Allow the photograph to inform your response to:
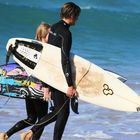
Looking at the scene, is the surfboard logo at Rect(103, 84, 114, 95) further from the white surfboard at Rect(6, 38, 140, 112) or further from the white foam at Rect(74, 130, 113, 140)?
the white foam at Rect(74, 130, 113, 140)

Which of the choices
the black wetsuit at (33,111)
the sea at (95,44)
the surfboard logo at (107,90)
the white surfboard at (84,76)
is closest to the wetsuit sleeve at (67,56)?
the white surfboard at (84,76)

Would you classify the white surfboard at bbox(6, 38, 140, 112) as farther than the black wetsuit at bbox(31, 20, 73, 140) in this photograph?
Yes

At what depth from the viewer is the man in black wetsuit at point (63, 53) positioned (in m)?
5.83

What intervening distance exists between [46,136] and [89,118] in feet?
3.66

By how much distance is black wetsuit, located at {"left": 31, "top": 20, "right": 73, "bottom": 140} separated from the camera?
5.83 metres

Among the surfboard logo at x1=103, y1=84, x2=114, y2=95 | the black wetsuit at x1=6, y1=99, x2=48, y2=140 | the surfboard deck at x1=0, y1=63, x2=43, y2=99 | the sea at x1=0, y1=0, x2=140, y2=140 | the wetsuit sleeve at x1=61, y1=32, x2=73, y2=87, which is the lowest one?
the sea at x1=0, y1=0, x2=140, y2=140

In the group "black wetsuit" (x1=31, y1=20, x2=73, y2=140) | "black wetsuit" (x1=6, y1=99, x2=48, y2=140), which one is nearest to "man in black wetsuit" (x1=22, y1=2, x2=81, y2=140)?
"black wetsuit" (x1=31, y1=20, x2=73, y2=140)

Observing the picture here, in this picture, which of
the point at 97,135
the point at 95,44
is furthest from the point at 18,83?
the point at 95,44

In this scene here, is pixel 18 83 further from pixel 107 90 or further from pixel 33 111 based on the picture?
pixel 107 90

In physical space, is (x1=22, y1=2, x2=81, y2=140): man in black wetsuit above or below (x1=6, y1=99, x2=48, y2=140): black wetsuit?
above

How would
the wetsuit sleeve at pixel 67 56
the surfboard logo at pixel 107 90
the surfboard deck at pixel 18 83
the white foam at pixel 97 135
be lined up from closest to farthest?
the wetsuit sleeve at pixel 67 56 < the surfboard logo at pixel 107 90 < the surfboard deck at pixel 18 83 < the white foam at pixel 97 135

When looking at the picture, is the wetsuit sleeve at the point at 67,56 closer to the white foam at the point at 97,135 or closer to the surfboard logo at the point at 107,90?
the surfboard logo at the point at 107,90

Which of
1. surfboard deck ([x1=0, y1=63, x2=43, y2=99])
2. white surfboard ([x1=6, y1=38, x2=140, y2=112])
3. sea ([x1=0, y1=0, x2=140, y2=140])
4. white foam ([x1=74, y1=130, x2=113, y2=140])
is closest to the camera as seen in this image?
white surfboard ([x1=6, y1=38, x2=140, y2=112])

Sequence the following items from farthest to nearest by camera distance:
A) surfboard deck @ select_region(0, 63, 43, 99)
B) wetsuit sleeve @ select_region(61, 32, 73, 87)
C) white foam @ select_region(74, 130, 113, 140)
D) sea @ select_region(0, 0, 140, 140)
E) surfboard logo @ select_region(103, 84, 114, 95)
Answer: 1. sea @ select_region(0, 0, 140, 140)
2. white foam @ select_region(74, 130, 113, 140)
3. surfboard deck @ select_region(0, 63, 43, 99)
4. surfboard logo @ select_region(103, 84, 114, 95)
5. wetsuit sleeve @ select_region(61, 32, 73, 87)
